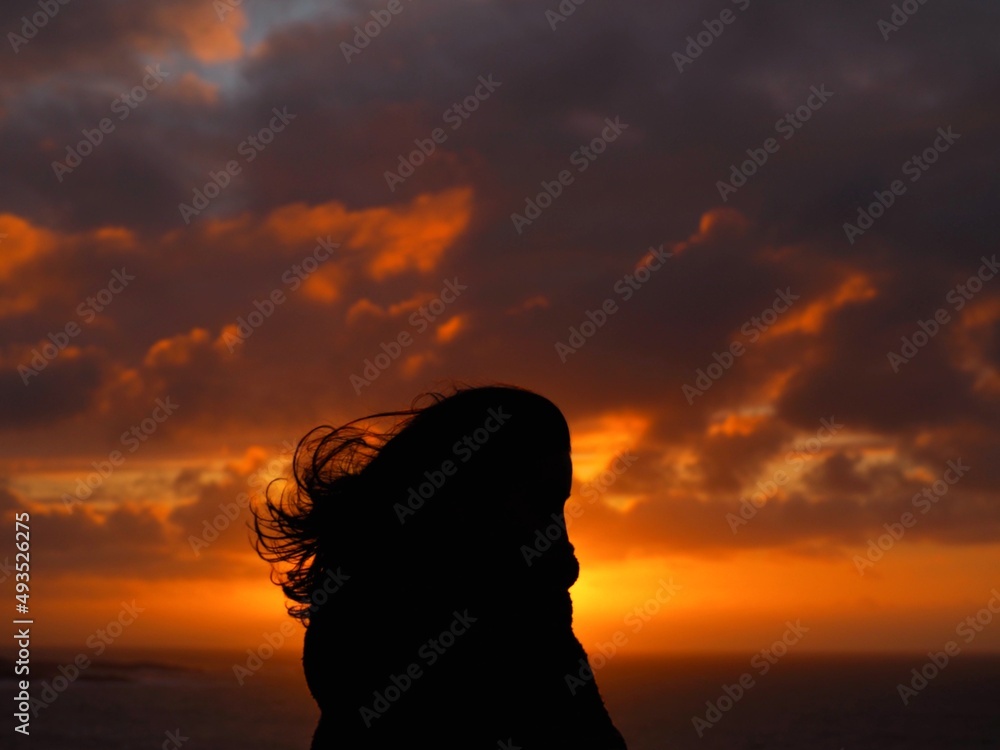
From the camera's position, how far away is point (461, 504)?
2.66m

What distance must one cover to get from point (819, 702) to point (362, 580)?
172885 millimetres

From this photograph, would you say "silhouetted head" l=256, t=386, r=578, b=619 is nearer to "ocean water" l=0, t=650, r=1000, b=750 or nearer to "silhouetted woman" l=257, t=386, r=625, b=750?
"silhouetted woman" l=257, t=386, r=625, b=750

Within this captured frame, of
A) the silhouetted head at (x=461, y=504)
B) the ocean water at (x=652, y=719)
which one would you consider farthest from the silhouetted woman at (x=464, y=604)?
the ocean water at (x=652, y=719)

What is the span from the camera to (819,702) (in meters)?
161

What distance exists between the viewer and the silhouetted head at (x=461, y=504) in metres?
2.62

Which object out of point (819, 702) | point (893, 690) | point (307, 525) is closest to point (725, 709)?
point (819, 702)

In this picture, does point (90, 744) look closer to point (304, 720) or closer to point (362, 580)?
point (304, 720)

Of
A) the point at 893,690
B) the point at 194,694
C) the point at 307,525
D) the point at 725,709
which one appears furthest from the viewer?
the point at 893,690

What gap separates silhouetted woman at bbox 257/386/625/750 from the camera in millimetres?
2570

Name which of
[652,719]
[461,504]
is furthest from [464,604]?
[652,719]

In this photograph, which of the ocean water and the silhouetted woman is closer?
the silhouetted woman

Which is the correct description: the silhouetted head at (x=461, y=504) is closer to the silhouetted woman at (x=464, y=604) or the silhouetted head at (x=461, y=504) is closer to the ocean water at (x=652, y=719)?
the silhouetted woman at (x=464, y=604)

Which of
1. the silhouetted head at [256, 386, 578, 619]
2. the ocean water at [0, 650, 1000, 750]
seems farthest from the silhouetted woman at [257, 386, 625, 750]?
the ocean water at [0, 650, 1000, 750]

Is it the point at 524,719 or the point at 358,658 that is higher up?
the point at 358,658
